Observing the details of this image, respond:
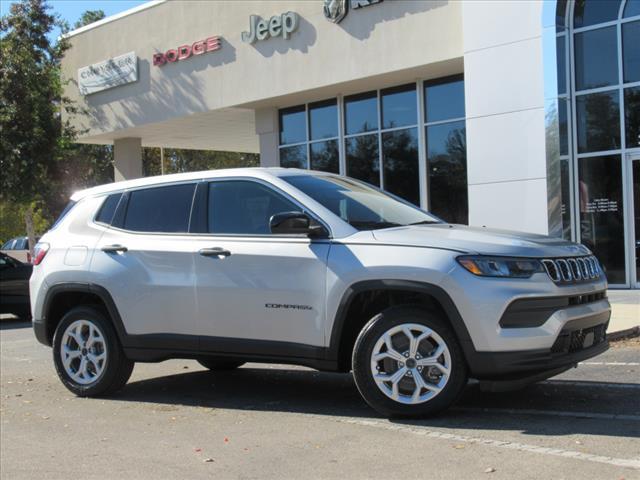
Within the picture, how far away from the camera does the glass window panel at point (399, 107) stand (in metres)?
17.2

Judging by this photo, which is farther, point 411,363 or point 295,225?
point 295,225

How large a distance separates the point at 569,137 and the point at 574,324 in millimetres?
9916

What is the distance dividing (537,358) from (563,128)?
10.1 metres

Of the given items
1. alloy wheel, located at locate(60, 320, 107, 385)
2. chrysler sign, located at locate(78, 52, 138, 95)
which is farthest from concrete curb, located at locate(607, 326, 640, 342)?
chrysler sign, located at locate(78, 52, 138, 95)

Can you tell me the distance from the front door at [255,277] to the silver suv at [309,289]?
1 cm

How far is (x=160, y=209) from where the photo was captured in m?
6.54

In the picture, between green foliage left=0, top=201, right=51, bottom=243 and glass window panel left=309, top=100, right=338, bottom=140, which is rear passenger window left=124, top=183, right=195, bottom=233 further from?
green foliage left=0, top=201, right=51, bottom=243

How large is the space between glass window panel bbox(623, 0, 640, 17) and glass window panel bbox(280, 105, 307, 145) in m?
8.35

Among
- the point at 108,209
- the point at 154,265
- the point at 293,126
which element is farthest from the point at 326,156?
the point at 154,265

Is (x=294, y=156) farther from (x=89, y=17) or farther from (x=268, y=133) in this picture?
(x=89, y=17)

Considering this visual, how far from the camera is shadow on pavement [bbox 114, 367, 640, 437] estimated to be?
5055mm

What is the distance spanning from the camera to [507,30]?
559 inches

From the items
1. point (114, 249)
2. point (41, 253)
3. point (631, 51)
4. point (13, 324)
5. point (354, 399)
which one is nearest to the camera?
point (354, 399)

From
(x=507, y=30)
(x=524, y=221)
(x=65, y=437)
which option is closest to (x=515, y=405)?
(x=65, y=437)
